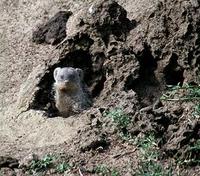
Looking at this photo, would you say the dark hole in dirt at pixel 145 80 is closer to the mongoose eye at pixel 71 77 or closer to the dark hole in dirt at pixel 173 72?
the dark hole in dirt at pixel 173 72

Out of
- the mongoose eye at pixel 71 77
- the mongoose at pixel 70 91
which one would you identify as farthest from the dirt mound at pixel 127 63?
the mongoose eye at pixel 71 77

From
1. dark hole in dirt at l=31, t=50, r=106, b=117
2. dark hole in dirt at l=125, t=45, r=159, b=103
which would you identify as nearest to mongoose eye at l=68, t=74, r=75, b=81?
dark hole in dirt at l=31, t=50, r=106, b=117

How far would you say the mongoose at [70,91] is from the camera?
697 centimetres

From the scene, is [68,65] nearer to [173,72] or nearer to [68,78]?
[68,78]

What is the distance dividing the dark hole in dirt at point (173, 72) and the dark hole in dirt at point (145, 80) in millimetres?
132

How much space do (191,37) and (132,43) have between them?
0.65m

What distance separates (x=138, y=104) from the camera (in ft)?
21.1

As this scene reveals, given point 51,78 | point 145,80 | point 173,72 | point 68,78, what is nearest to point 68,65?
point 51,78

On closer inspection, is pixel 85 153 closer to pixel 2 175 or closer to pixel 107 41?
pixel 2 175

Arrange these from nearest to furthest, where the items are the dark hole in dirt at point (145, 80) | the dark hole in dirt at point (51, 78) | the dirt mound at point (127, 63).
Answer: the dirt mound at point (127, 63) < the dark hole in dirt at point (145, 80) < the dark hole in dirt at point (51, 78)

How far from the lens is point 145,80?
7.02 metres

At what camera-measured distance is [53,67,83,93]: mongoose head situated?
6941 millimetres

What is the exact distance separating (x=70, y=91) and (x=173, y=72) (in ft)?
3.59

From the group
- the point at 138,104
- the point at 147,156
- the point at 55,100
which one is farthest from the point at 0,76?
the point at 147,156
